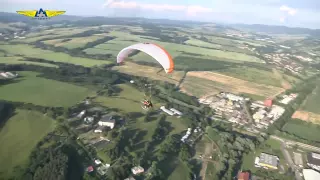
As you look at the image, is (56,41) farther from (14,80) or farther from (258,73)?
(258,73)

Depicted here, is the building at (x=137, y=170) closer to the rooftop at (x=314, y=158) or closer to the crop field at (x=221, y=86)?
the rooftop at (x=314, y=158)

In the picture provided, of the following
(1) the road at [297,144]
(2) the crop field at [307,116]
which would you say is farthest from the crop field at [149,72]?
(1) the road at [297,144]

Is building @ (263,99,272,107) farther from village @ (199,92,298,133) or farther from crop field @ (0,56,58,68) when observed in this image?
crop field @ (0,56,58,68)

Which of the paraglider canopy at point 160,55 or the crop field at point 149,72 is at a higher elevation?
the paraglider canopy at point 160,55

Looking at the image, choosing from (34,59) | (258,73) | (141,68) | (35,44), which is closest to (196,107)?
(141,68)

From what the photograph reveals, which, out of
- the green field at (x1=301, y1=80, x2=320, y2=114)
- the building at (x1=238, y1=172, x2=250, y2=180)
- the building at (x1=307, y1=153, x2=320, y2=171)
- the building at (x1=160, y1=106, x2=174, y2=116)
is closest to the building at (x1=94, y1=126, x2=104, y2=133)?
the building at (x1=160, y1=106, x2=174, y2=116)

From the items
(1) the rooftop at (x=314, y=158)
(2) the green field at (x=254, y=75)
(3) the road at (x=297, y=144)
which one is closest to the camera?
(1) the rooftop at (x=314, y=158)
